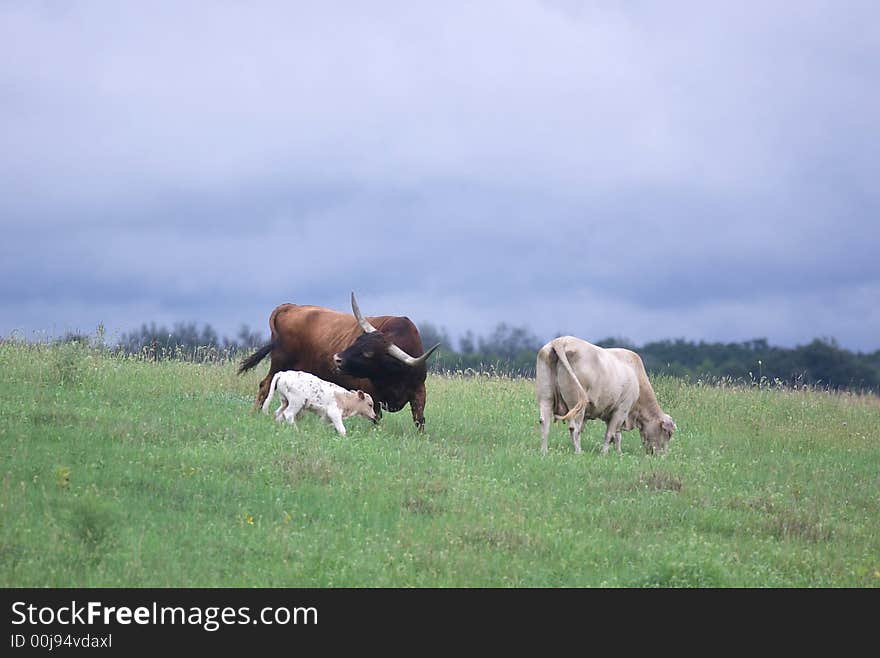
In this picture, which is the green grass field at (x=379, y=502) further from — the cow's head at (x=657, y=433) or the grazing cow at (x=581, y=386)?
the grazing cow at (x=581, y=386)

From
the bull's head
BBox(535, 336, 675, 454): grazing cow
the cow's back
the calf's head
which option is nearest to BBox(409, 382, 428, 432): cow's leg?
the bull's head

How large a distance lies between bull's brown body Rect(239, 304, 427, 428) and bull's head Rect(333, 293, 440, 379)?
0.02 meters

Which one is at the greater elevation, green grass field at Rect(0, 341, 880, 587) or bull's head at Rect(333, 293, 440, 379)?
bull's head at Rect(333, 293, 440, 379)

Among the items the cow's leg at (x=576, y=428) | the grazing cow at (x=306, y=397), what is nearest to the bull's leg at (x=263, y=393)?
the grazing cow at (x=306, y=397)

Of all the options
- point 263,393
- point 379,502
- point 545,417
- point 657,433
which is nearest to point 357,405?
point 263,393

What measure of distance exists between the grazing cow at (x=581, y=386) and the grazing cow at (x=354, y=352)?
1.79 meters

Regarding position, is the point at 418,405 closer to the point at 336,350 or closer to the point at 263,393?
the point at 336,350

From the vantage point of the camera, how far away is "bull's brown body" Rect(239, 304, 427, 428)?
18.0 meters

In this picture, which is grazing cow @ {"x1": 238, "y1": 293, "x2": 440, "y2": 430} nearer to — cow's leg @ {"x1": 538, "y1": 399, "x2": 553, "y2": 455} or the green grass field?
the green grass field

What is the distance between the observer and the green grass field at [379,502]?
32.6ft
